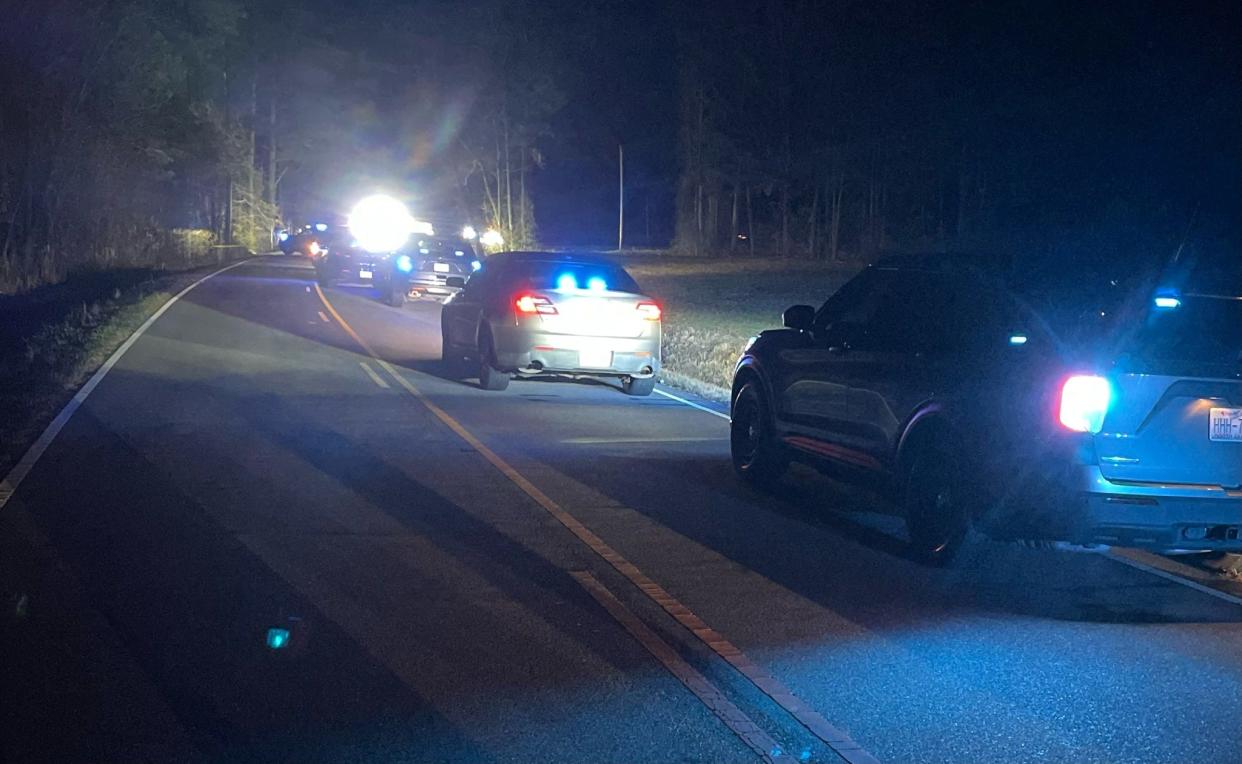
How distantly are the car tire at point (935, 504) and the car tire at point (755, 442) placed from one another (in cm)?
210

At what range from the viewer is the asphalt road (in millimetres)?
5809

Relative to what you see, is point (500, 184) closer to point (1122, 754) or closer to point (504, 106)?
point (504, 106)

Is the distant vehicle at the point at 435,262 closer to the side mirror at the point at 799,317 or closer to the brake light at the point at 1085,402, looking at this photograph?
the side mirror at the point at 799,317

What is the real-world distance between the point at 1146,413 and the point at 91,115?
41.5 m

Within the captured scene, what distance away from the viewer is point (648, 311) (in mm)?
16562

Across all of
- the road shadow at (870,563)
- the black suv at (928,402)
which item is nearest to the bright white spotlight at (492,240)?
the road shadow at (870,563)

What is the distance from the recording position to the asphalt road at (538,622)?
5.81 m

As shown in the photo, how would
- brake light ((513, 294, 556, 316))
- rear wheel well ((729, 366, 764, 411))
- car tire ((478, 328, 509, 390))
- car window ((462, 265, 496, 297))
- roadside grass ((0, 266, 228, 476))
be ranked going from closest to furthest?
1. rear wheel well ((729, 366, 764, 411))
2. roadside grass ((0, 266, 228, 476))
3. brake light ((513, 294, 556, 316))
4. car tire ((478, 328, 509, 390))
5. car window ((462, 265, 496, 297))

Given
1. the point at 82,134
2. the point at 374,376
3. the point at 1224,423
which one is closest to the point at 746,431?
the point at 1224,423

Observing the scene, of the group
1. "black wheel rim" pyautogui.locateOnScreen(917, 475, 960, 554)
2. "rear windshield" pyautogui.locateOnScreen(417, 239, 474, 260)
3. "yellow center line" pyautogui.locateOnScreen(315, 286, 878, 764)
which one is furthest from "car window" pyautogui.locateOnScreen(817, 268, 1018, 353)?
"rear windshield" pyautogui.locateOnScreen(417, 239, 474, 260)

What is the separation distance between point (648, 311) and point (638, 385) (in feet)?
3.66

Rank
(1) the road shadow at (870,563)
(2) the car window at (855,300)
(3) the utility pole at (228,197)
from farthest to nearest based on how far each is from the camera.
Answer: (3) the utility pole at (228,197) < (2) the car window at (855,300) < (1) the road shadow at (870,563)

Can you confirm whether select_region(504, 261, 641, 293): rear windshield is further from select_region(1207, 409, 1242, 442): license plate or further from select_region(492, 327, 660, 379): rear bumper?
select_region(1207, 409, 1242, 442): license plate

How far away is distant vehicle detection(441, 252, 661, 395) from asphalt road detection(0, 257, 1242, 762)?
354 centimetres
